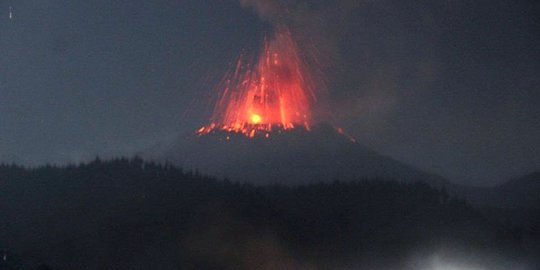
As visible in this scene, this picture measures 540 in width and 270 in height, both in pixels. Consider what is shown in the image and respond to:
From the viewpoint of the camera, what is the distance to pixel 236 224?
27.3 meters

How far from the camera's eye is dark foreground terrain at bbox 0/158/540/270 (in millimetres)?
24188

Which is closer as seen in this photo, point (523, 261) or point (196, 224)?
point (523, 261)

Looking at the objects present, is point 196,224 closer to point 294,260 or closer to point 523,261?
point 294,260

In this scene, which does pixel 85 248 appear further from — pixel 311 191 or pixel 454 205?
pixel 454 205

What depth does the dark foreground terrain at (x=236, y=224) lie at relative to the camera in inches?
952

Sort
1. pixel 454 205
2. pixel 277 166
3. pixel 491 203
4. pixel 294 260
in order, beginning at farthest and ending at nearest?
pixel 277 166
pixel 491 203
pixel 454 205
pixel 294 260

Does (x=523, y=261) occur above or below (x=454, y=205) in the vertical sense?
below

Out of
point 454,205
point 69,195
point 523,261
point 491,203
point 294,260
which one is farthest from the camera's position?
point 491,203

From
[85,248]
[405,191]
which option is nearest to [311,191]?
[405,191]

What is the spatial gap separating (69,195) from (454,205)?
15551mm

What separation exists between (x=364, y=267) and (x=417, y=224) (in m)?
4.41

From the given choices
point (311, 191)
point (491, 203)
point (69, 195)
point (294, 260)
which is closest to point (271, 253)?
point (294, 260)

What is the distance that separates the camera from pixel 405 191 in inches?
1232

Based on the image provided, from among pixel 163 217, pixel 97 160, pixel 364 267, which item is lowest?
pixel 364 267
